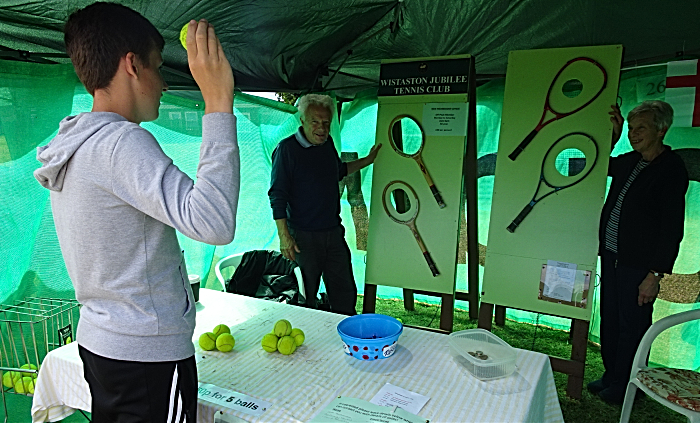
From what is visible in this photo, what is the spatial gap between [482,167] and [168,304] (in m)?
3.35

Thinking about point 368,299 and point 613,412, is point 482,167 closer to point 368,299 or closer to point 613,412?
point 368,299

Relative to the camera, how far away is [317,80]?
385cm

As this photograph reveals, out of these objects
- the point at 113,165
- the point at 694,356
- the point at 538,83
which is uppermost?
the point at 538,83

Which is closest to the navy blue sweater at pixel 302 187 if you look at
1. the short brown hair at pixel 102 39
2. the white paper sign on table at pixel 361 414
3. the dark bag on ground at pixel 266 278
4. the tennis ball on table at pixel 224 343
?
the dark bag on ground at pixel 266 278

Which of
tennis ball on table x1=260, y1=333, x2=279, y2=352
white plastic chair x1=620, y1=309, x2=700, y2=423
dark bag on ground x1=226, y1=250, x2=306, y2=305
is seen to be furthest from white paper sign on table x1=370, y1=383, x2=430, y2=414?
dark bag on ground x1=226, y1=250, x2=306, y2=305

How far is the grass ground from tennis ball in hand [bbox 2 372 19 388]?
260 mm

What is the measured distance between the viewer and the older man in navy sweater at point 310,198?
3.03 metres

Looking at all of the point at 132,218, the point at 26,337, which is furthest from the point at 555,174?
the point at 26,337

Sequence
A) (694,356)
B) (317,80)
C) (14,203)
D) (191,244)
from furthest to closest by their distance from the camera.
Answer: (317,80), (191,244), (694,356), (14,203)

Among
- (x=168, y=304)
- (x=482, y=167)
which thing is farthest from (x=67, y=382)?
(x=482, y=167)

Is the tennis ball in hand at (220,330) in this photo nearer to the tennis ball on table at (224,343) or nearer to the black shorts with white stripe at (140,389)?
the tennis ball on table at (224,343)

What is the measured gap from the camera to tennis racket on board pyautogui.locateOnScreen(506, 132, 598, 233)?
2.52m

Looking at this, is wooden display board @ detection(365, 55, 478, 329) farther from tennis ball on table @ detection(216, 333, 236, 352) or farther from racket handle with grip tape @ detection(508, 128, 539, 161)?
tennis ball on table @ detection(216, 333, 236, 352)

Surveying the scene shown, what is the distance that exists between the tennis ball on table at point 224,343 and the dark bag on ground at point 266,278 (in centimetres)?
175
